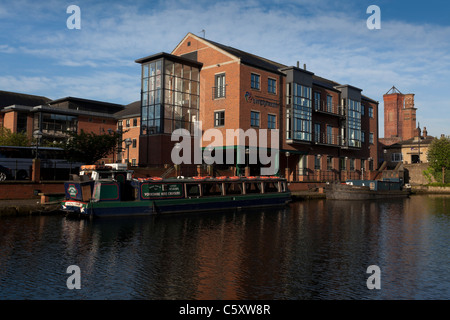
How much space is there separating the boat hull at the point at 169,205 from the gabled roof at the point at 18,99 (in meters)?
42.8

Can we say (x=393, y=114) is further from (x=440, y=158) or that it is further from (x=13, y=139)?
(x=13, y=139)

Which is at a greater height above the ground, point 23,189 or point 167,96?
point 167,96

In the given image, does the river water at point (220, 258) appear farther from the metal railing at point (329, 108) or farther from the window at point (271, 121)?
the metal railing at point (329, 108)

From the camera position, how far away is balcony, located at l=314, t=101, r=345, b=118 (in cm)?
4839

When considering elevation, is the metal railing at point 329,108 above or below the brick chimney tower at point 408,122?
below

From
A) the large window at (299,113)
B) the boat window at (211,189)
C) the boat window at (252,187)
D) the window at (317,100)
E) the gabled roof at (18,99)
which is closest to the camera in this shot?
the boat window at (211,189)

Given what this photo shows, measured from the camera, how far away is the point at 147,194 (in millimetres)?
24406

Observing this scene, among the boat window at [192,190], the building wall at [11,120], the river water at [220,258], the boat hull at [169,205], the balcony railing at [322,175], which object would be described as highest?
the building wall at [11,120]

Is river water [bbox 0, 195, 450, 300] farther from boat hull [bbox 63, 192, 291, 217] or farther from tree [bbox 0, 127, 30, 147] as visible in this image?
tree [bbox 0, 127, 30, 147]

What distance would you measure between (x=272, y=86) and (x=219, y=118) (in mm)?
7478

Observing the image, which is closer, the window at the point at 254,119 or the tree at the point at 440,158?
the window at the point at 254,119

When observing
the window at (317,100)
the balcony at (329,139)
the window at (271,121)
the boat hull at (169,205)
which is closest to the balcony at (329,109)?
the window at (317,100)

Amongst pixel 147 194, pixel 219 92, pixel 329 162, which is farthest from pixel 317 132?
pixel 147 194

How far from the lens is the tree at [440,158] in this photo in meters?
58.6
